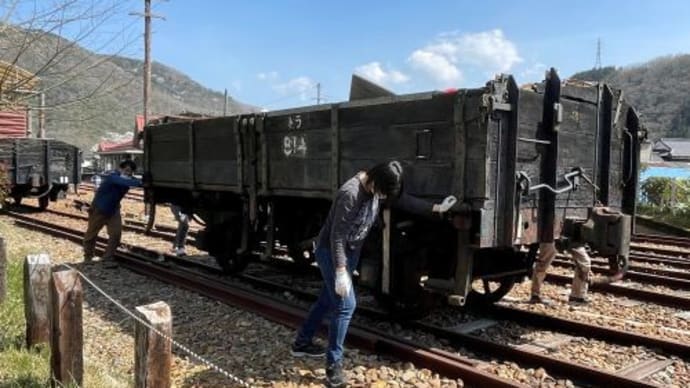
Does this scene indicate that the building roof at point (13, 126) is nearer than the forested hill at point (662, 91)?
Yes

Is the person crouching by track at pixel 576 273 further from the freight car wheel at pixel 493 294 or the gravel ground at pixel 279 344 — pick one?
the freight car wheel at pixel 493 294

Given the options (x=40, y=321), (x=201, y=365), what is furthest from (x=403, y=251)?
(x=40, y=321)

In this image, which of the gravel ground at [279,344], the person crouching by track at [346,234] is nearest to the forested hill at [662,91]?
the gravel ground at [279,344]

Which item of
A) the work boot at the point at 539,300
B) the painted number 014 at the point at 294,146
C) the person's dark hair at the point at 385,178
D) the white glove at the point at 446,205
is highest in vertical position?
the painted number 014 at the point at 294,146

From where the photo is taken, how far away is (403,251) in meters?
6.26

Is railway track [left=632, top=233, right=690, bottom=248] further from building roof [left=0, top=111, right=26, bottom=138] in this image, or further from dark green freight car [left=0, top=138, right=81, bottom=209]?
building roof [left=0, top=111, right=26, bottom=138]

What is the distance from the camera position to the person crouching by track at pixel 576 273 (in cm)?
769

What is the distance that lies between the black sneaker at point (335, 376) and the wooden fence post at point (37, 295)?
237cm

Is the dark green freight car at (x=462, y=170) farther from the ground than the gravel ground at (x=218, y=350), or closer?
farther from the ground

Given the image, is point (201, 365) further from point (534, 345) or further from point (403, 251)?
point (534, 345)

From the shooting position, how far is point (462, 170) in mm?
5535

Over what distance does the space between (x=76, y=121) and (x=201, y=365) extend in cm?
283

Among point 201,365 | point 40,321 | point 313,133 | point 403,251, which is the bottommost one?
point 201,365

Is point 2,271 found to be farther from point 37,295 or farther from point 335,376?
point 335,376
